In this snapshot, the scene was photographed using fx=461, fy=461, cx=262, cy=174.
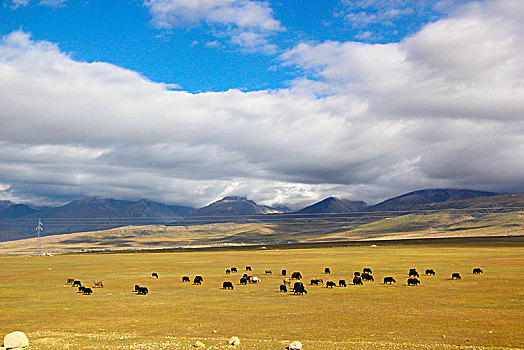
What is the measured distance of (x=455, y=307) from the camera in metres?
32.5

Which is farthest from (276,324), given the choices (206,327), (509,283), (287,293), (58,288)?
(58,288)

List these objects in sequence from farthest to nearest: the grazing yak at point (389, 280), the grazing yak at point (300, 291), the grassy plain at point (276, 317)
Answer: the grazing yak at point (389, 280)
the grazing yak at point (300, 291)
the grassy plain at point (276, 317)

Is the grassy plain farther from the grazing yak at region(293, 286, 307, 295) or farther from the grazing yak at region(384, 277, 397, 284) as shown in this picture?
the grazing yak at region(384, 277, 397, 284)

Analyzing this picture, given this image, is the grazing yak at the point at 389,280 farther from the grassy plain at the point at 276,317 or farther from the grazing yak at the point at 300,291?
the grazing yak at the point at 300,291

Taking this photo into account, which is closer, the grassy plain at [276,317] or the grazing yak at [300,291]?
the grassy plain at [276,317]

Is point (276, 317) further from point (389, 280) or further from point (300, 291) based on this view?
point (389, 280)

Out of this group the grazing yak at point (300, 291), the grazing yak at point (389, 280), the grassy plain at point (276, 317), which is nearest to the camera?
the grassy plain at point (276, 317)

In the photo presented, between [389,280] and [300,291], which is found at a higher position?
[300,291]

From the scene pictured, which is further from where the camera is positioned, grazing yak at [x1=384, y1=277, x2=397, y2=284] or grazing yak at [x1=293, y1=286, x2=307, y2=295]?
grazing yak at [x1=384, y1=277, x2=397, y2=284]

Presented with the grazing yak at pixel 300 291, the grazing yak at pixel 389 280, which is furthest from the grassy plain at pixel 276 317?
the grazing yak at pixel 389 280

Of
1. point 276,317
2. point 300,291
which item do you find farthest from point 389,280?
point 276,317

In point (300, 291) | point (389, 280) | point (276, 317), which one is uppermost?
point (276, 317)

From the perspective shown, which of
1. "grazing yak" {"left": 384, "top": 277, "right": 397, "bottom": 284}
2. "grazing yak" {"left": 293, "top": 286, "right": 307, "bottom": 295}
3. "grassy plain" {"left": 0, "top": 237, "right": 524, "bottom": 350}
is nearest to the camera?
"grassy plain" {"left": 0, "top": 237, "right": 524, "bottom": 350}

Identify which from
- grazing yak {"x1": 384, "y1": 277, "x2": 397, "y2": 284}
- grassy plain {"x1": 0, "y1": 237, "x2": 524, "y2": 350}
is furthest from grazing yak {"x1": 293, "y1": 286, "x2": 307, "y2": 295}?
grazing yak {"x1": 384, "y1": 277, "x2": 397, "y2": 284}
